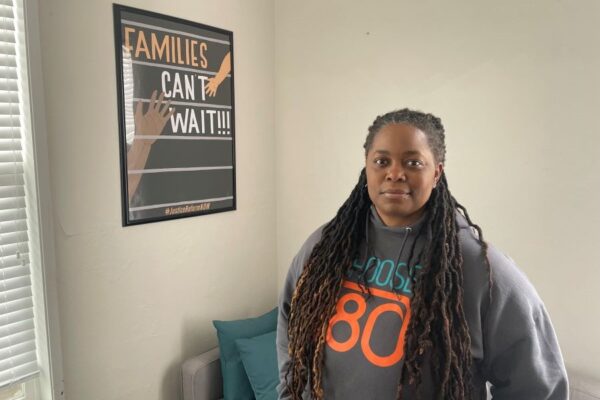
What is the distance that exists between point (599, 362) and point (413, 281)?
1.08m

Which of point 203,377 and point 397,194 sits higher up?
point 397,194

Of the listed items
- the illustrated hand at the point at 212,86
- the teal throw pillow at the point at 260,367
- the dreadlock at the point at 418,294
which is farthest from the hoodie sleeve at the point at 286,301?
the illustrated hand at the point at 212,86

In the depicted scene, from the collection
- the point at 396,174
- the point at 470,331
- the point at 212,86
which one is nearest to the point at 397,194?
the point at 396,174

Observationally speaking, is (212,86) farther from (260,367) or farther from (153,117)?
(260,367)

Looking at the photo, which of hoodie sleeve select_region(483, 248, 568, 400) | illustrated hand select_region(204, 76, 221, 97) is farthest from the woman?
illustrated hand select_region(204, 76, 221, 97)

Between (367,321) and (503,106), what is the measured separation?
114 cm

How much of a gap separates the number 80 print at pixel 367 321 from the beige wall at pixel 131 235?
108cm

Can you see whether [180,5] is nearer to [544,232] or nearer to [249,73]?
[249,73]

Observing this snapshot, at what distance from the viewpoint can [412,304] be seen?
1.13m

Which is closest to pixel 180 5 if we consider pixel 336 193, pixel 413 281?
pixel 336 193

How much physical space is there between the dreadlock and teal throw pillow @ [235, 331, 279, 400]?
0.78m

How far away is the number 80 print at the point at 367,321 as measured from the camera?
3.69 ft

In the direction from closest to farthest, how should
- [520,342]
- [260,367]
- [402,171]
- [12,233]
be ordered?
[520,342] < [402,171] < [12,233] < [260,367]

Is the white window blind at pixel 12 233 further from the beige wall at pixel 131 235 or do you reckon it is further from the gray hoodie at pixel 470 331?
the gray hoodie at pixel 470 331
